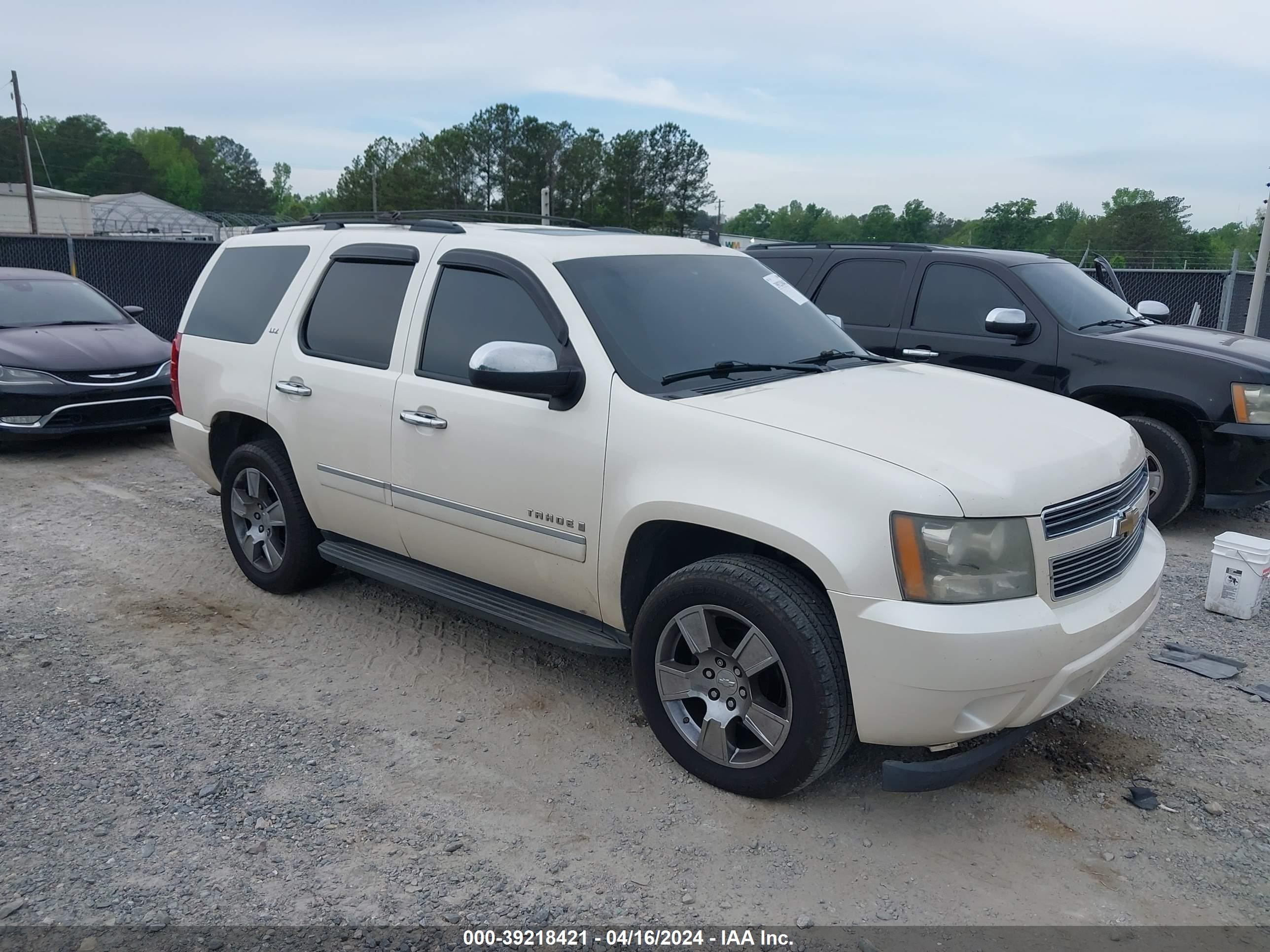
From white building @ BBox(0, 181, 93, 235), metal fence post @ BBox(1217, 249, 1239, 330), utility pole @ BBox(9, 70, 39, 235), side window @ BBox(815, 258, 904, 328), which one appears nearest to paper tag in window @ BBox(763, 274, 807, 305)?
side window @ BBox(815, 258, 904, 328)

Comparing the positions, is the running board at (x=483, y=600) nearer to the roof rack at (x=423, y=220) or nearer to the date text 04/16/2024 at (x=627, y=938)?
the date text 04/16/2024 at (x=627, y=938)

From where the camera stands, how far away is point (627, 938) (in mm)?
2826

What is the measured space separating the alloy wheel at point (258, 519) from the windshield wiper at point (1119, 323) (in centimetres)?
545

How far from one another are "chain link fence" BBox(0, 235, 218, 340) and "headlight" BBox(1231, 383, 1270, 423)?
14562 mm

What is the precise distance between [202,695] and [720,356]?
2.60 meters

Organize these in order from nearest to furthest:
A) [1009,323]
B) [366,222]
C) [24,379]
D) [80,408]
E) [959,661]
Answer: [959,661]
[366,222]
[1009,323]
[24,379]
[80,408]

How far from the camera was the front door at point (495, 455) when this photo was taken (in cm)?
376

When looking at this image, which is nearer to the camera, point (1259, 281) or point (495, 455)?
point (495, 455)

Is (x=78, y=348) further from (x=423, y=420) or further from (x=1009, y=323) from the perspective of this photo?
(x=1009, y=323)

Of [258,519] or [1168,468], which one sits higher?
[1168,468]

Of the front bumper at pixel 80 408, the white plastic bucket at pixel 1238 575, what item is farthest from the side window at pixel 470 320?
the front bumper at pixel 80 408

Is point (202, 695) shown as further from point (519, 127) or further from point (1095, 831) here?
point (519, 127)

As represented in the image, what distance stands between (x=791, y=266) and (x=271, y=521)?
191 inches

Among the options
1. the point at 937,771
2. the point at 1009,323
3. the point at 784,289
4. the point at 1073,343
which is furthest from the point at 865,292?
the point at 937,771
